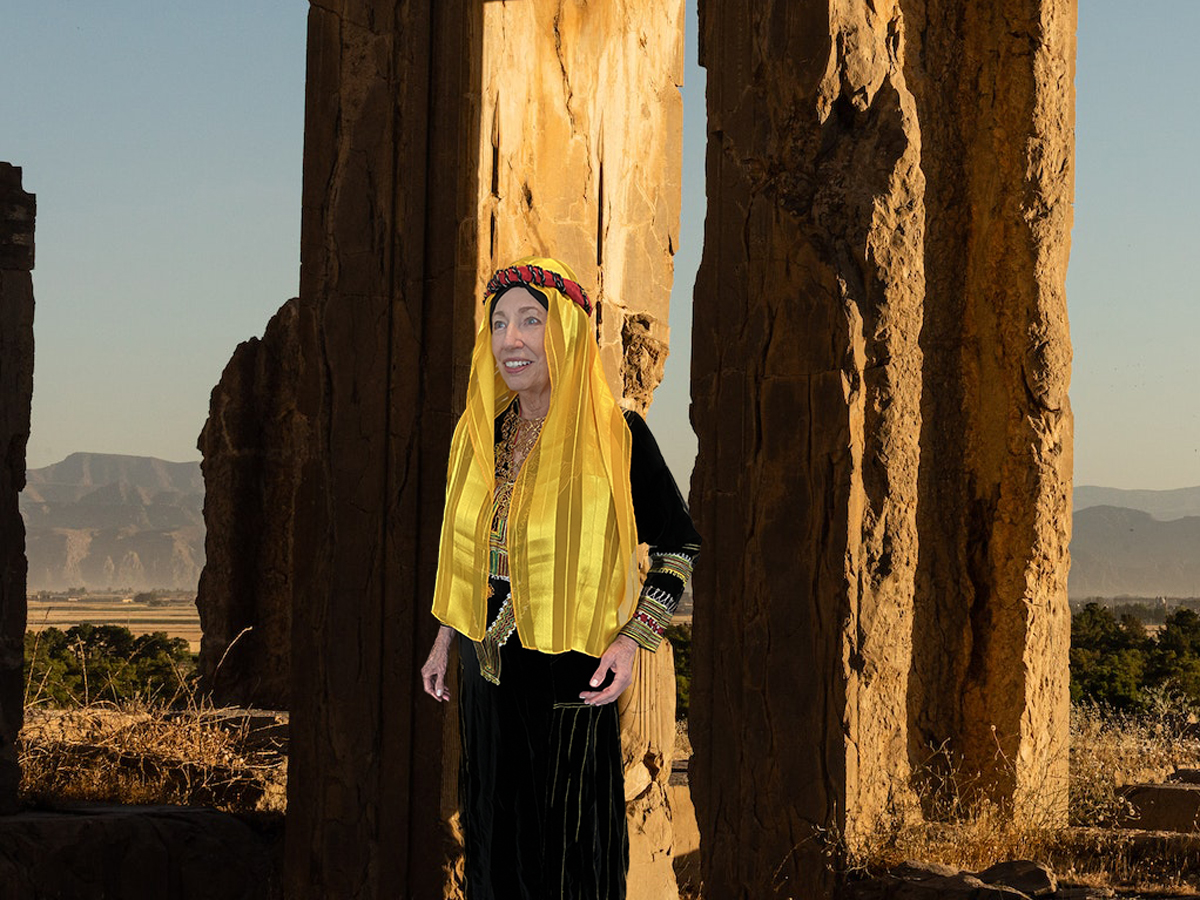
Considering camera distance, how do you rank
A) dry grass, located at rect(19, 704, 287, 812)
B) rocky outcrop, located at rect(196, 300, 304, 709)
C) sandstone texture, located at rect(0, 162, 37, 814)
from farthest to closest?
rocky outcrop, located at rect(196, 300, 304, 709)
dry grass, located at rect(19, 704, 287, 812)
sandstone texture, located at rect(0, 162, 37, 814)

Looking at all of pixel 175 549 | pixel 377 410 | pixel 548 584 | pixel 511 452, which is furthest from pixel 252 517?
pixel 175 549

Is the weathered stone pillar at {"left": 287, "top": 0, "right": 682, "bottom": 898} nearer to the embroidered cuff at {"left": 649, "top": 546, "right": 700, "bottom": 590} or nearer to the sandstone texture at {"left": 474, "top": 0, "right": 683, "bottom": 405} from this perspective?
the sandstone texture at {"left": 474, "top": 0, "right": 683, "bottom": 405}

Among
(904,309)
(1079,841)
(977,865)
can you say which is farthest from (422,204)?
(1079,841)

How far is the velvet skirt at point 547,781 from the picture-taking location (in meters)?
3.76

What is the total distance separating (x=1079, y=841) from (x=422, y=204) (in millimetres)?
4583

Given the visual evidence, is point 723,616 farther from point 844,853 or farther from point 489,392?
point 489,392

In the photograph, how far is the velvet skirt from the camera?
376 cm

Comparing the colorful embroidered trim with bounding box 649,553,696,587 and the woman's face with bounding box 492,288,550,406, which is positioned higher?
the woman's face with bounding box 492,288,550,406

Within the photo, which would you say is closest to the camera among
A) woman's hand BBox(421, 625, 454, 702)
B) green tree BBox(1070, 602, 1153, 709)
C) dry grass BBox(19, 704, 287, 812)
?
woman's hand BBox(421, 625, 454, 702)

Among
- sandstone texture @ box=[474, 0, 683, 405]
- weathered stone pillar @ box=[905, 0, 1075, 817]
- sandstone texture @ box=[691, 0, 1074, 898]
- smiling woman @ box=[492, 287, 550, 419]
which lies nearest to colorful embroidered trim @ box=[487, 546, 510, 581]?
smiling woman @ box=[492, 287, 550, 419]

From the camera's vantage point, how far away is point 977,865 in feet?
24.3

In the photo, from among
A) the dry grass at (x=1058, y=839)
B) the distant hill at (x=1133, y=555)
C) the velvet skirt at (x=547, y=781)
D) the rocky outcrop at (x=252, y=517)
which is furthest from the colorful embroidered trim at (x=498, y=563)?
the distant hill at (x=1133, y=555)

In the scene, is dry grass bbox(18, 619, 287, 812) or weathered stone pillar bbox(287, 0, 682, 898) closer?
weathered stone pillar bbox(287, 0, 682, 898)

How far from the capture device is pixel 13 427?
7156mm
